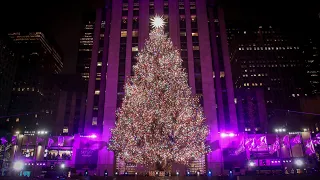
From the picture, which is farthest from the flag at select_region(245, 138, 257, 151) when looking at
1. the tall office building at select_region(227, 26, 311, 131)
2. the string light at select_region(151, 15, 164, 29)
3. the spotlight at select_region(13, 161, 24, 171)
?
the tall office building at select_region(227, 26, 311, 131)

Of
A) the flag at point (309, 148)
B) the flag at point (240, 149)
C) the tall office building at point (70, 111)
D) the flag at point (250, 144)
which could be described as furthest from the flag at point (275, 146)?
the tall office building at point (70, 111)

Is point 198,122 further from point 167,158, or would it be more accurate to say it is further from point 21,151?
point 21,151

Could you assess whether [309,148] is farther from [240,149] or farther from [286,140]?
[240,149]

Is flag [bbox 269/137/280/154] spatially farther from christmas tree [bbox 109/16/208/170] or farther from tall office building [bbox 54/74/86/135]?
tall office building [bbox 54/74/86/135]

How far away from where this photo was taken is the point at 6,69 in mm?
83812

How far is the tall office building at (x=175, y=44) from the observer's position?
41875 mm

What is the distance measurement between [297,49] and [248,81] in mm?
38982

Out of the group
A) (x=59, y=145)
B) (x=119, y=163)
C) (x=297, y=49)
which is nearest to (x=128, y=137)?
(x=119, y=163)

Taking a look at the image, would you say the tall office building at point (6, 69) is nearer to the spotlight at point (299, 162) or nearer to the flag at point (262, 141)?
the flag at point (262, 141)

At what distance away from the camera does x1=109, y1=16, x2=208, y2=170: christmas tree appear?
22.1m

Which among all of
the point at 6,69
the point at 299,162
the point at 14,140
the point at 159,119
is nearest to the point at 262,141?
the point at 299,162

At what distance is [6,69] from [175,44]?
6821 cm

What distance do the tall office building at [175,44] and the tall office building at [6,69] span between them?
2008 inches

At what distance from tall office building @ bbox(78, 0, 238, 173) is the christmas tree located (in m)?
17.4
